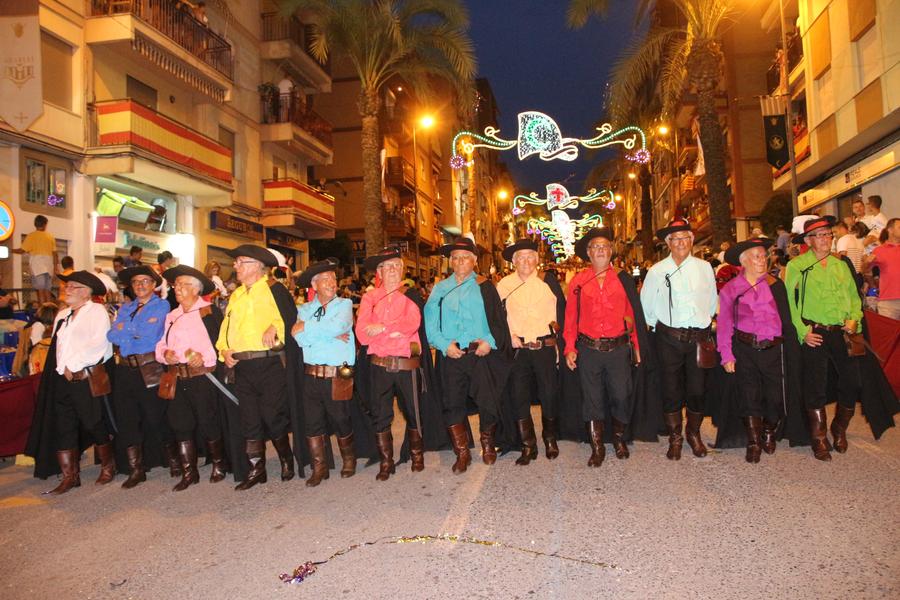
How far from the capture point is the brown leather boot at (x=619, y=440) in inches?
241

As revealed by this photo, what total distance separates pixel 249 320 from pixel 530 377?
2664 mm

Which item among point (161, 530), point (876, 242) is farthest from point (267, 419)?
point (876, 242)

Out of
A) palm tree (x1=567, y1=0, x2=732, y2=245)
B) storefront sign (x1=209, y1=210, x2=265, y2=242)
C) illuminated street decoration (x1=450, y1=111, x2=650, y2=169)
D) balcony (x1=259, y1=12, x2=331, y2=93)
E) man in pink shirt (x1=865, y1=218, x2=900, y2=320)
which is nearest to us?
man in pink shirt (x1=865, y1=218, x2=900, y2=320)

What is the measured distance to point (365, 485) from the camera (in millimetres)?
5648

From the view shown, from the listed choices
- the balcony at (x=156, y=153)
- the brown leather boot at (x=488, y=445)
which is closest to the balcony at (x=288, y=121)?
the balcony at (x=156, y=153)

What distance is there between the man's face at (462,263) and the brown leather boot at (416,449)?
1.53m

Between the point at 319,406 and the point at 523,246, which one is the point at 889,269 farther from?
the point at 319,406

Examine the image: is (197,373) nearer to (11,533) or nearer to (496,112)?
(11,533)

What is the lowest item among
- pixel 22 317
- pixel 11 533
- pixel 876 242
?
pixel 11 533

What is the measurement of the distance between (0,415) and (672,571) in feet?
21.8

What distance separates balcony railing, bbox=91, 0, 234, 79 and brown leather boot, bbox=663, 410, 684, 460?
1609cm

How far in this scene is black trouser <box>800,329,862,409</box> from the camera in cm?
594

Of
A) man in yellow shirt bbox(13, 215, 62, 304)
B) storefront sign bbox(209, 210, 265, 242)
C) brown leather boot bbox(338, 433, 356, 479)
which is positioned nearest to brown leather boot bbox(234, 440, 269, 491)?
brown leather boot bbox(338, 433, 356, 479)

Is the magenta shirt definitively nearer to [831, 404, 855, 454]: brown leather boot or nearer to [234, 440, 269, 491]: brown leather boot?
[831, 404, 855, 454]: brown leather boot
